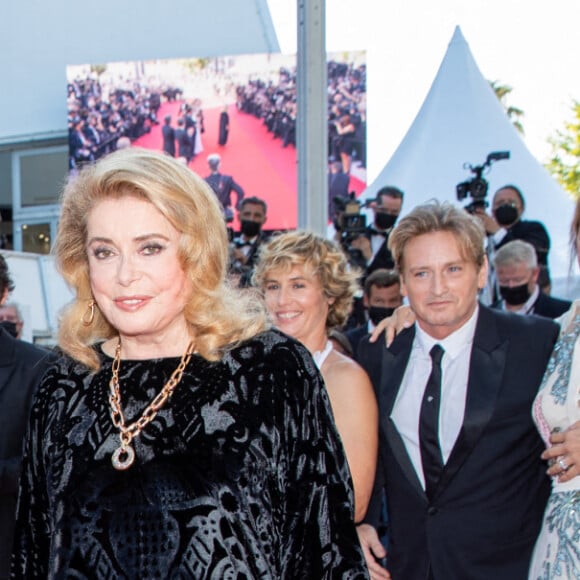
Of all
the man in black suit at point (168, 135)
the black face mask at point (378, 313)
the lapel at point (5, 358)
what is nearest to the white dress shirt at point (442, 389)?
the lapel at point (5, 358)

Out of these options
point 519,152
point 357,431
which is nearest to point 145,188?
point 357,431

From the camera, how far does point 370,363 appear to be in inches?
115

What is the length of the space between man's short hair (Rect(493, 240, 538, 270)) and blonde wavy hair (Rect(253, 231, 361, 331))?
292 centimetres

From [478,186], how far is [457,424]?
14.9ft

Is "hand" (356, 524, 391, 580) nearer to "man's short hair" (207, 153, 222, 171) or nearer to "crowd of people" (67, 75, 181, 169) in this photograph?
"man's short hair" (207, 153, 222, 171)

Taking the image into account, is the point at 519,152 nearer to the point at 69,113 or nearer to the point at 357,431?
the point at 357,431

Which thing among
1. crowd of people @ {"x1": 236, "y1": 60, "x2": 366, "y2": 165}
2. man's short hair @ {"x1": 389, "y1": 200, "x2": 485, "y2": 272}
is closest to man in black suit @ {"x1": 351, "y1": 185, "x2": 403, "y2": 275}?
crowd of people @ {"x1": 236, "y1": 60, "x2": 366, "y2": 165}

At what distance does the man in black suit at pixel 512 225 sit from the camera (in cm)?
660

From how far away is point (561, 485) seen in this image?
2.43 m

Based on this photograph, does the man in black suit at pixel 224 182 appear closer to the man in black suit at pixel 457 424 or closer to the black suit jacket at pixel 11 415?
the black suit jacket at pixel 11 415

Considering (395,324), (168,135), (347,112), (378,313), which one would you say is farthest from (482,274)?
(168,135)

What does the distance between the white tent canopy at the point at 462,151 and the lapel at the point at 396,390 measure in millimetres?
4274

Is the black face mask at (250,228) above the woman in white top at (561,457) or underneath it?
above

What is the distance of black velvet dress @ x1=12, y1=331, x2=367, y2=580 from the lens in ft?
5.44
